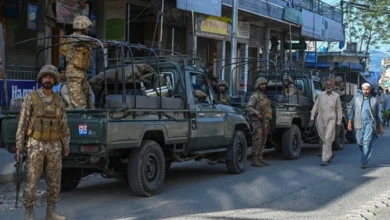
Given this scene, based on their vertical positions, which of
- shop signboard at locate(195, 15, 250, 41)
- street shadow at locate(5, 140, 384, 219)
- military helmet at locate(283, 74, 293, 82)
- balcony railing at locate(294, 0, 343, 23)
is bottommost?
street shadow at locate(5, 140, 384, 219)

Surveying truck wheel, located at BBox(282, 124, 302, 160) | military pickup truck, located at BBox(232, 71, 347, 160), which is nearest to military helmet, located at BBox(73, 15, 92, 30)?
military pickup truck, located at BBox(232, 71, 347, 160)

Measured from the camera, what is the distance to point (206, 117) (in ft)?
31.5

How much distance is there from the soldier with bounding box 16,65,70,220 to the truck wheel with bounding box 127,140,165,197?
5.66 feet

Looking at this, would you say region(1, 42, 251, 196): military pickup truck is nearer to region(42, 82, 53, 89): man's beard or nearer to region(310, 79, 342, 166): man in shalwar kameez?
region(42, 82, 53, 89): man's beard

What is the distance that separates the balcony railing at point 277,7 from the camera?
20.9 meters

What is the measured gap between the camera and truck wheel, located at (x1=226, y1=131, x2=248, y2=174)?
34.5 feet

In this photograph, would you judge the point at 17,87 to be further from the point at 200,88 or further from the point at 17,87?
the point at 200,88

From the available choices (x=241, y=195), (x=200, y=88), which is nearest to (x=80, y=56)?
(x=200, y=88)

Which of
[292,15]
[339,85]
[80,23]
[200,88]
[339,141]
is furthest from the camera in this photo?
[292,15]

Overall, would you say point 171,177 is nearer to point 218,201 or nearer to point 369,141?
point 218,201

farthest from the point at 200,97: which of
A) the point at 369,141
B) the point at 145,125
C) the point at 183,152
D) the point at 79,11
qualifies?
the point at 79,11

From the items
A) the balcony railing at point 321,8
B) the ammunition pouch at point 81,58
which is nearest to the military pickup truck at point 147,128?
the ammunition pouch at point 81,58

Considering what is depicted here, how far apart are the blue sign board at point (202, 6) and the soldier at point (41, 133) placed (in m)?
10.6

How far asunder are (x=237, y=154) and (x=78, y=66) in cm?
378
